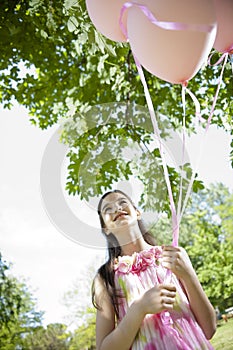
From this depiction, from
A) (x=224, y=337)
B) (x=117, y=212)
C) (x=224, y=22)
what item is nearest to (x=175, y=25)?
(x=224, y=22)

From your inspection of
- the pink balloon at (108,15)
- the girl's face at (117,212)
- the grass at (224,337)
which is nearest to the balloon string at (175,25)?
the pink balloon at (108,15)

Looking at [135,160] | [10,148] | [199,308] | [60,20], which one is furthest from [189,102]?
[10,148]

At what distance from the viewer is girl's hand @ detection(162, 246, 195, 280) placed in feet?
3.16

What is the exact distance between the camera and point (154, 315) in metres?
0.97

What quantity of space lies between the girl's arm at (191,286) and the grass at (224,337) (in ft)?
9.55

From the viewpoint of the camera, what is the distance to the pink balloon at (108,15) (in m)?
1.04

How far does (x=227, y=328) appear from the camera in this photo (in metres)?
4.30

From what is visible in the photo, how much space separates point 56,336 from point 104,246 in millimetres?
6140

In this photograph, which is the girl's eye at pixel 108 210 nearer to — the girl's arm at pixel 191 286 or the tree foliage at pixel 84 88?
the girl's arm at pixel 191 286

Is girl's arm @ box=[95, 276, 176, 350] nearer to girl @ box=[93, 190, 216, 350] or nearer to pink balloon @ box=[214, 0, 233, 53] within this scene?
girl @ box=[93, 190, 216, 350]

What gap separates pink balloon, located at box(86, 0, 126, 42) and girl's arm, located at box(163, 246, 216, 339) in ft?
1.65

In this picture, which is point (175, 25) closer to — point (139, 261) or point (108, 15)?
point (108, 15)

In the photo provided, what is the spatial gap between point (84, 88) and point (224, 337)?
2.43 meters

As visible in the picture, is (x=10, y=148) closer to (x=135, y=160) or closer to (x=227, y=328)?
(x=227, y=328)
